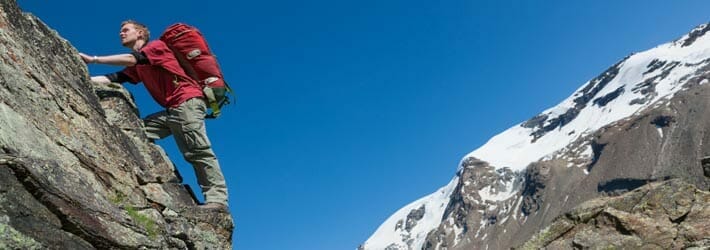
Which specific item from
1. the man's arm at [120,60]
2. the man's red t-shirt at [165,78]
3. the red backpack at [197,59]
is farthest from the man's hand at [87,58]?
the red backpack at [197,59]

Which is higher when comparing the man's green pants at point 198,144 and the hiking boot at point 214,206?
the man's green pants at point 198,144

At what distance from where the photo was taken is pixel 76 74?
34.6 feet

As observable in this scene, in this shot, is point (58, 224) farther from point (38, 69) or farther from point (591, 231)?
point (591, 231)

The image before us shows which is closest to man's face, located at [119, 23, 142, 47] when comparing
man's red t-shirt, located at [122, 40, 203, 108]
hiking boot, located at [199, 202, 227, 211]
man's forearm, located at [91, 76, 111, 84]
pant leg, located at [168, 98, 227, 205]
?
man's red t-shirt, located at [122, 40, 203, 108]

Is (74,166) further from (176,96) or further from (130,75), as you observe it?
(130,75)

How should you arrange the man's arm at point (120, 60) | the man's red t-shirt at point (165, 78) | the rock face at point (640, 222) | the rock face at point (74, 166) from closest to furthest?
the rock face at point (74, 166)
the man's arm at point (120, 60)
the man's red t-shirt at point (165, 78)
the rock face at point (640, 222)

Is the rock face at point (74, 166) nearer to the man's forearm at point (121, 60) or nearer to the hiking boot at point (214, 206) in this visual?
the hiking boot at point (214, 206)

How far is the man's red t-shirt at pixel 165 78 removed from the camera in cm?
1080

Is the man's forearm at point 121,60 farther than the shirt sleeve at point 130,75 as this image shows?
No

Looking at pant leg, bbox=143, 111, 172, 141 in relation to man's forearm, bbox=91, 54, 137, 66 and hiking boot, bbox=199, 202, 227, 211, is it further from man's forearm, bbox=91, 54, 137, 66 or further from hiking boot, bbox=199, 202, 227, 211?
hiking boot, bbox=199, 202, 227, 211

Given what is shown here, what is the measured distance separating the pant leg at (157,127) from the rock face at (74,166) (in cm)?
19

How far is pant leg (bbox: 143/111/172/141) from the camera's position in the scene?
37.9 ft

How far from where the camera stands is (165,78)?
11.0 meters

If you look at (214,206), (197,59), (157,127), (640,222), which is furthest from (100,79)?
(640,222)
